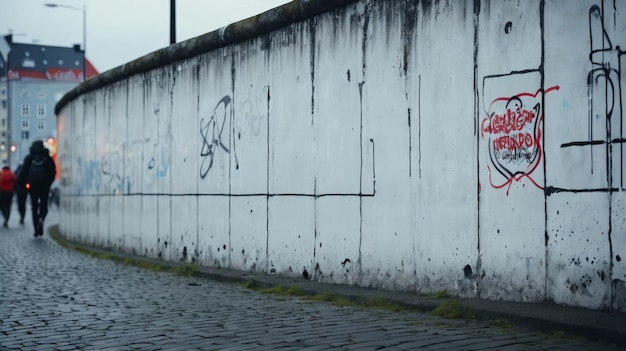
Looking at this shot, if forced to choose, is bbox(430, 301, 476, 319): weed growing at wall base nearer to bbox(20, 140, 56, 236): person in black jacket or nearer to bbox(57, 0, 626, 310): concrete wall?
bbox(57, 0, 626, 310): concrete wall

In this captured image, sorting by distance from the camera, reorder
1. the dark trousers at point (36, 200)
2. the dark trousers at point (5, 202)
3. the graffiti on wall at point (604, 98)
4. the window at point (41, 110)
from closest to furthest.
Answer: the graffiti on wall at point (604, 98) < the dark trousers at point (36, 200) < the dark trousers at point (5, 202) < the window at point (41, 110)

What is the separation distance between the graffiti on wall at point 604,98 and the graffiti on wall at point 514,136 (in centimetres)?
44

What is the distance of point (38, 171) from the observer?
2216 cm

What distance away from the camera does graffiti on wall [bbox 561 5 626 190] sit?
7324mm

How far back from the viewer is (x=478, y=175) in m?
8.68

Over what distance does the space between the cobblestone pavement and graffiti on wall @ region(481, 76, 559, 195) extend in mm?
1399

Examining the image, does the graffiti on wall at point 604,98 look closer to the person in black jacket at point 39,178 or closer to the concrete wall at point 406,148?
the concrete wall at point 406,148

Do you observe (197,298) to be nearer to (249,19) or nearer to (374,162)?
(374,162)

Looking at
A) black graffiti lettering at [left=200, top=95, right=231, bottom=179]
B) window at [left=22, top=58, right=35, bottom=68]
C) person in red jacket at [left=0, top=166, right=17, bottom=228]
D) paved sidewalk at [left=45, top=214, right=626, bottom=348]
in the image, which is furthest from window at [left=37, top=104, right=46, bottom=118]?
paved sidewalk at [left=45, top=214, right=626, bottom=348]

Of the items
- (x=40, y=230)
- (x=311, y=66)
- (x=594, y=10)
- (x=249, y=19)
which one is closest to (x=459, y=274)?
(x=594, y=10)

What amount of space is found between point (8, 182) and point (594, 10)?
24642 millimetres

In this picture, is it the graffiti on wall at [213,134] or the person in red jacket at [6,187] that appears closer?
the graffiti on wall at [213,134]

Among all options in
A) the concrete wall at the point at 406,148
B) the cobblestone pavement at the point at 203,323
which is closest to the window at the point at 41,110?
the concrete wall at the point at 406,148

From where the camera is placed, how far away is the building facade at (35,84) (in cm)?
13938
